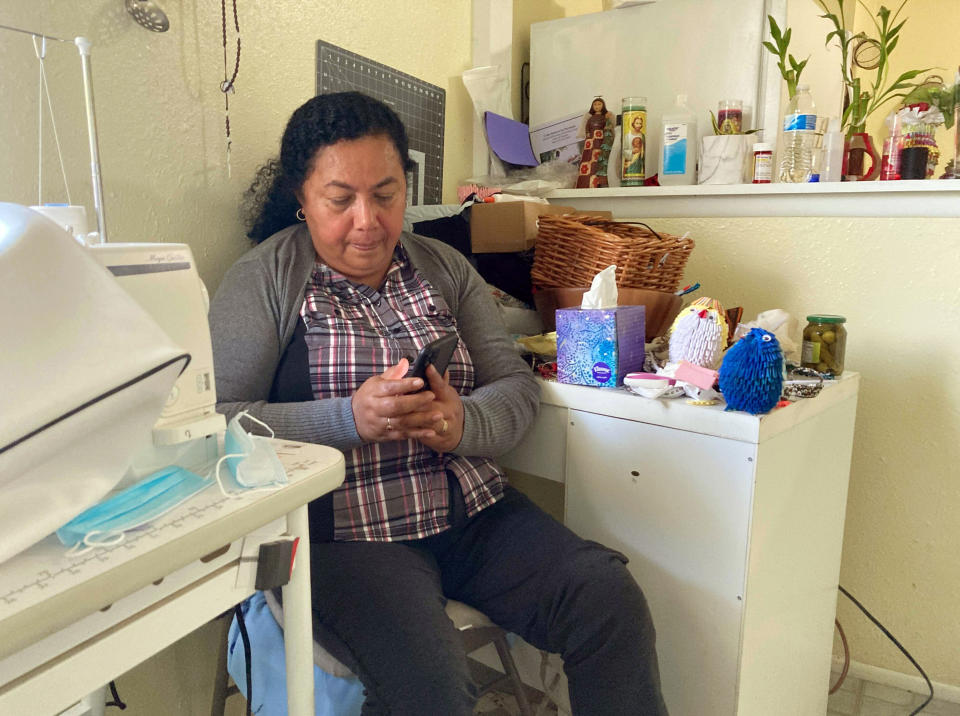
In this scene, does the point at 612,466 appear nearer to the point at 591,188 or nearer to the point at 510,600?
the point at 510,600

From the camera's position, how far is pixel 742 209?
1.64 meters

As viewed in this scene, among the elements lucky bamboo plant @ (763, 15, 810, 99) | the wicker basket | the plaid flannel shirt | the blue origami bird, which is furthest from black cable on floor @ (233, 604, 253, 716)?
lucky bamboo plant @ (763, 15, 810, 99)

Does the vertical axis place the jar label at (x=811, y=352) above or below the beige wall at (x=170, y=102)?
below

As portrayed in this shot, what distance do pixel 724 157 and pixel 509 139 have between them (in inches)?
22.3

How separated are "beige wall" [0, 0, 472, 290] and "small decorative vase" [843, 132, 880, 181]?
1.09 metres

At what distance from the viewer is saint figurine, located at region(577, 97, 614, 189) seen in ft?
6.01

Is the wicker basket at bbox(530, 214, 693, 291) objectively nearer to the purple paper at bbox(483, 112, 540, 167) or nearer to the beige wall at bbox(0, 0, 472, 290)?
the purple paper at bbox(483, 112, 540, 167)

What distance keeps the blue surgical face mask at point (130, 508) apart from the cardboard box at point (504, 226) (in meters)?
0.99

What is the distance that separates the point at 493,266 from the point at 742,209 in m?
0.59

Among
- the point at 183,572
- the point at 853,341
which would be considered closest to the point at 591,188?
the point at 853,341

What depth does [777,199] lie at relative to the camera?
159 centimetres

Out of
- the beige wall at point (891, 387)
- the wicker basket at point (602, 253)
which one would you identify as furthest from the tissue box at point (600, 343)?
the beige wall at point (891, 387)

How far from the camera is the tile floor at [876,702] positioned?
155cm

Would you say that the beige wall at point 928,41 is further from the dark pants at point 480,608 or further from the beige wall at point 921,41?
the dark pants at point 480,608
